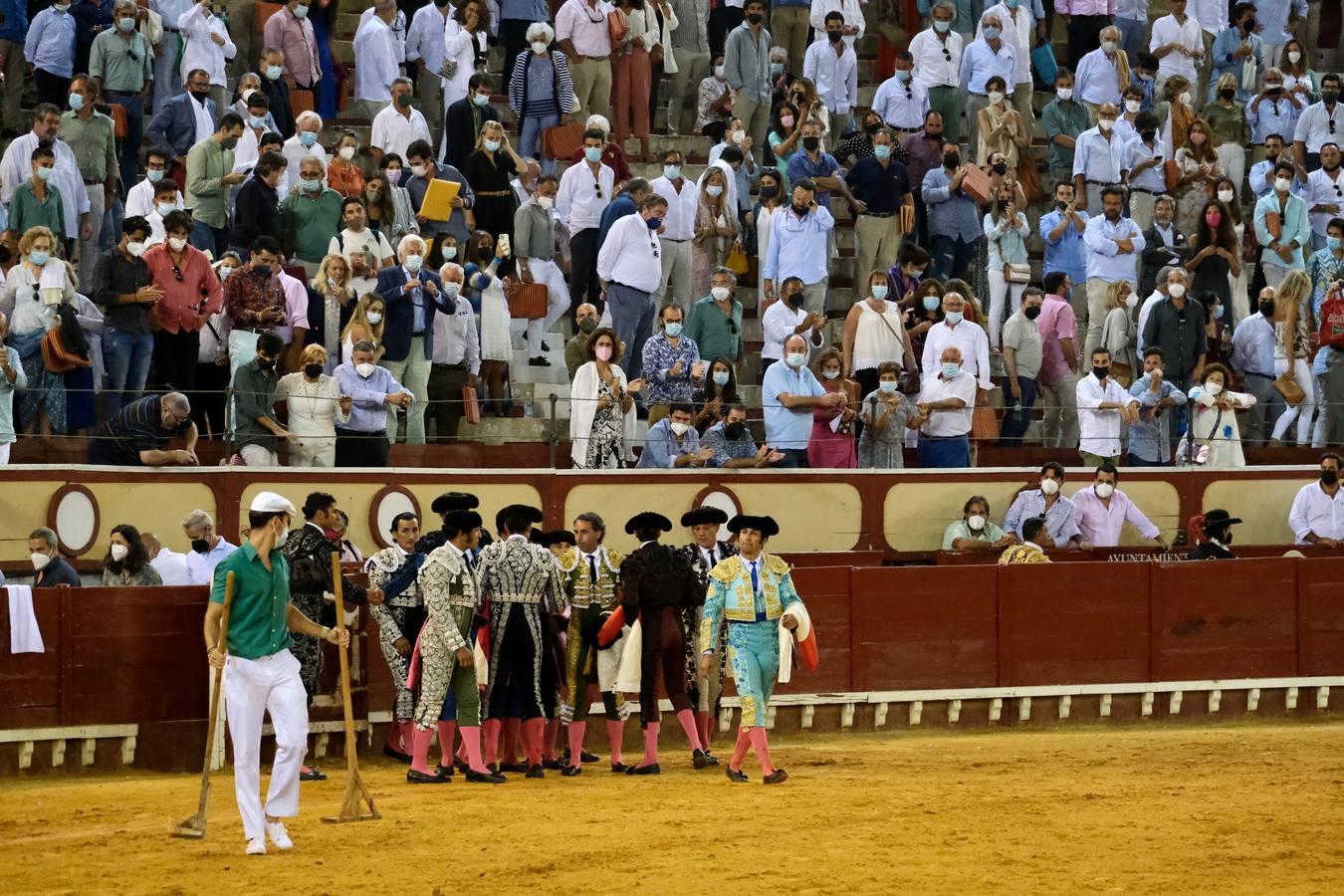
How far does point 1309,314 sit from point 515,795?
1030cm

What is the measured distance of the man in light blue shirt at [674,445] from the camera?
16672 mm

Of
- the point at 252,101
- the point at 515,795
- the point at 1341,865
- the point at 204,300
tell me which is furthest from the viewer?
the point at 252,101

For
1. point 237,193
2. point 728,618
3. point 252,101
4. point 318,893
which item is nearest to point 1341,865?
point 728,618

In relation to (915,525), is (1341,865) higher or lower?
lower

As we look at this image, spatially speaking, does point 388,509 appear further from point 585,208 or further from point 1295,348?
point 1295,348

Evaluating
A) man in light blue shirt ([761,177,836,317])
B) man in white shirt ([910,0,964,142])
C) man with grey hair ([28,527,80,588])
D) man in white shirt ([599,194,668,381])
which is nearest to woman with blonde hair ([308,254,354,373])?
man in white shirt ([599,194,668,381])

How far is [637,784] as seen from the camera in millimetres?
13094

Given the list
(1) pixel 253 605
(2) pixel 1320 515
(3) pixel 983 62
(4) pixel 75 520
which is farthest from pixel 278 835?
(3) pixel 983 62

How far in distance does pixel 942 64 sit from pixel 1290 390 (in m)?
4.89

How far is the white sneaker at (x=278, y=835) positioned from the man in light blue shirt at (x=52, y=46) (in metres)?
9.27

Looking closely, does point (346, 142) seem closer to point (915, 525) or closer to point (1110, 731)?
point (915, 525)

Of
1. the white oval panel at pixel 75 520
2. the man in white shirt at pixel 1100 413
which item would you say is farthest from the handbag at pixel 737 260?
the white oval panel at pixel 75 520

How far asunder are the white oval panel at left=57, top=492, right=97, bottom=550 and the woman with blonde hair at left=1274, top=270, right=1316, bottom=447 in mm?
9698

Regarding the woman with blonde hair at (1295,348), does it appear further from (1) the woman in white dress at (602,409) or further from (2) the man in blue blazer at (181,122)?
(2) the man in blue blazer at (181,122)
